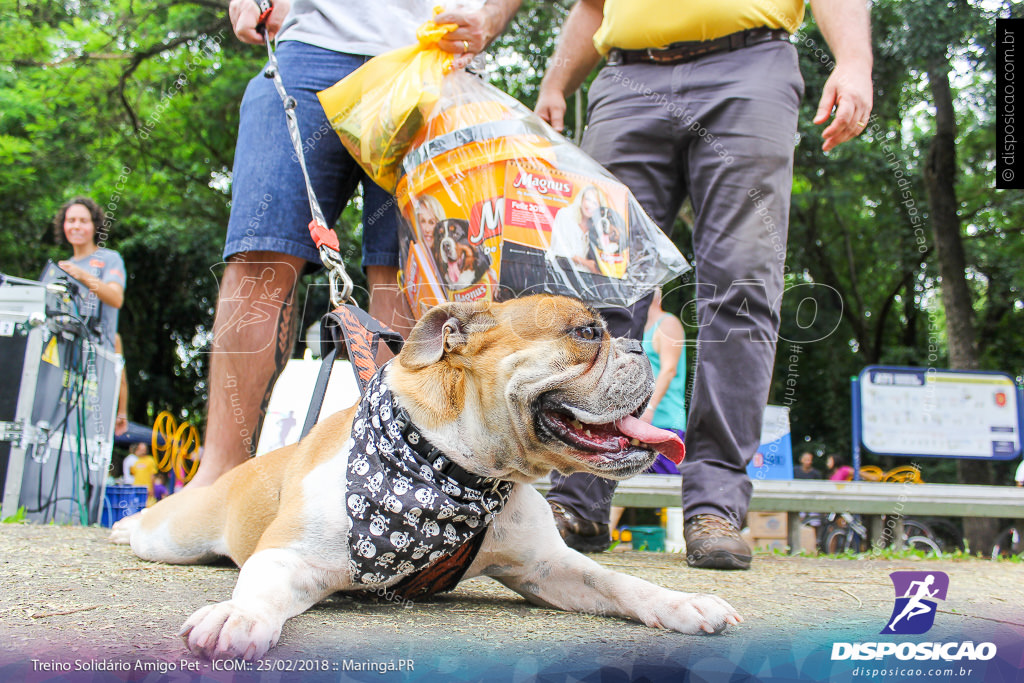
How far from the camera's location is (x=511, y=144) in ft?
7.30

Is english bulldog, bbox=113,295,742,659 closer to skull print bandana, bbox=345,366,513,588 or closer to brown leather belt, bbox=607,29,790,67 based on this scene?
skull print bandana, bbox=345,366,513,588

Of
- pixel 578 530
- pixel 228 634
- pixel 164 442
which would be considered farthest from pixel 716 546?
pixel 164 442

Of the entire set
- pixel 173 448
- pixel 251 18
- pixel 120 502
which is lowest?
pixel 120 502

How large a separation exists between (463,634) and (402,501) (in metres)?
0.31

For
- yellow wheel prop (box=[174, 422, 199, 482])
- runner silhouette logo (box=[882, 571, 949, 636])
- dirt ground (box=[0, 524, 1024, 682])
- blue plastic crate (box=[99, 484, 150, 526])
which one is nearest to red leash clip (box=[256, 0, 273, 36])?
dirt ground (box=[0, 524, 1024, 682])

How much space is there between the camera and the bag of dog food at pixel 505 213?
2182 millimetres

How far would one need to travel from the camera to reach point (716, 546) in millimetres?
2637

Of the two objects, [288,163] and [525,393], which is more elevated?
[288,163]

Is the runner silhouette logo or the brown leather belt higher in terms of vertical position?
the brown leather belt

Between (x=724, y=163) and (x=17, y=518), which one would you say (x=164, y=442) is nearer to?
(x=17, y=518)

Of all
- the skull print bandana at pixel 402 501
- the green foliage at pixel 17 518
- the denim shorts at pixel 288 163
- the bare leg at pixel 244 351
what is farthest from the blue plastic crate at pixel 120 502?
the skull print bandana at pixel 402 501

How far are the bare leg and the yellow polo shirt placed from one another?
153 centimetres

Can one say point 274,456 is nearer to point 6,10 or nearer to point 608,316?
point 608,316

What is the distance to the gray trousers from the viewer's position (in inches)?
110
